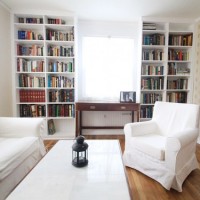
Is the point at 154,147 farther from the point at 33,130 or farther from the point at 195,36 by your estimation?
the point at 195,36

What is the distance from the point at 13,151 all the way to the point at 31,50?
7.16 feet

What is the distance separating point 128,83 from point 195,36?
5.28 feet

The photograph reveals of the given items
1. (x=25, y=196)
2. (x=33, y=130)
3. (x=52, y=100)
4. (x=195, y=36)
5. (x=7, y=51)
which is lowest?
(x=25, y=196)

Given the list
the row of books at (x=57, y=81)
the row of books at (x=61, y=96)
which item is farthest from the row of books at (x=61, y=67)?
the row of books at (x=61, y=96)

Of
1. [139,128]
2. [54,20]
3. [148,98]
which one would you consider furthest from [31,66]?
[148,98]

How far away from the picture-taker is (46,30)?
10.2 feet

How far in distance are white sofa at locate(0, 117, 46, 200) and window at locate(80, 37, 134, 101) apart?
1.59 metres

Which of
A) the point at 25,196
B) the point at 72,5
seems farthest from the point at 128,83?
the point at 25,196

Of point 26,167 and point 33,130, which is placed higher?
point 33,130

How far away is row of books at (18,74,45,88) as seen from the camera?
312cm

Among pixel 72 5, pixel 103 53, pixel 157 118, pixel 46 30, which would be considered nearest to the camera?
pixel 157 118

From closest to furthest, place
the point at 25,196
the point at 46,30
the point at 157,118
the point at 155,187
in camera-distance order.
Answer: the point at 25,196, the point at 155,187, the point at 157,118, the point at 46,30

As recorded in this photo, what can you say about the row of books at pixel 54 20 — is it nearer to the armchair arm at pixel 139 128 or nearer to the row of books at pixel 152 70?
the row of books at pixel 152 70

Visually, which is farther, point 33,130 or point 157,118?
point 157,118
